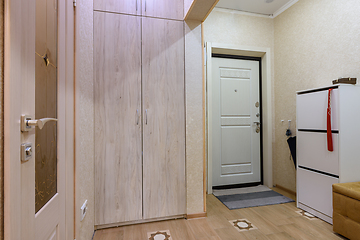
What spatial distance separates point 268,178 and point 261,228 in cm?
139

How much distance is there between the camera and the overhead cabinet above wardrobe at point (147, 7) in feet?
6.38

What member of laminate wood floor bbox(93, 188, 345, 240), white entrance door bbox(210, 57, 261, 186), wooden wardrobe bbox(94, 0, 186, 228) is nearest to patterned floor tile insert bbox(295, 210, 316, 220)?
laminate wood floor bbox(93, 188, 345, 240)

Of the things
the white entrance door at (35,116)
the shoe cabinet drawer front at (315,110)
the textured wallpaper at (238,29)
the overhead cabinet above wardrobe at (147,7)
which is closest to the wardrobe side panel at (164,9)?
the overhead cabinet above wardrobe at (147,7)

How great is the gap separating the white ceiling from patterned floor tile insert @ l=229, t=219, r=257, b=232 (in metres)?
2.87

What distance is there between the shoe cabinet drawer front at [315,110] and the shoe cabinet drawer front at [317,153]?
3.8 inches

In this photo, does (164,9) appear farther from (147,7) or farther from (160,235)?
(160,235)

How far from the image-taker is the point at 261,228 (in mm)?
1954

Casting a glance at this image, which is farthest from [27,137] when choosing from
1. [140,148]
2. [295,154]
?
[295,154]

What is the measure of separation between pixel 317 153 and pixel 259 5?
223 cm

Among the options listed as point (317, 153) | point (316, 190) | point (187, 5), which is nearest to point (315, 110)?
point (317, 153)

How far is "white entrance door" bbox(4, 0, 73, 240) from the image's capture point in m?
0.62

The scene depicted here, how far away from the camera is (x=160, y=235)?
72.5 inches

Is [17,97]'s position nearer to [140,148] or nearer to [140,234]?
[140,148]

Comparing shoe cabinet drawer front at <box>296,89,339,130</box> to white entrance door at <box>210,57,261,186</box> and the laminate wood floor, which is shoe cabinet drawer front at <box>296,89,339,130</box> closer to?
white entrance door at <box>210,57,261,186</box>
